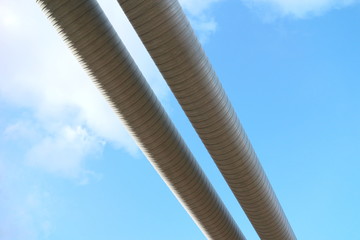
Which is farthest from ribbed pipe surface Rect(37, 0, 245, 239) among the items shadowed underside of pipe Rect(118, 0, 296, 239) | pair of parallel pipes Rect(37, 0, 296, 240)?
shadowed underside of pipe Rect(118, 0, 296, 239)

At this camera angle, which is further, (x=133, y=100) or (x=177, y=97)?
(x=133, y=100)

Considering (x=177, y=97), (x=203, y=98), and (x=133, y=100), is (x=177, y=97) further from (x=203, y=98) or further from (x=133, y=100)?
(x=133, y=100)

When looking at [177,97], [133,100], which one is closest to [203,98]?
[177,97]

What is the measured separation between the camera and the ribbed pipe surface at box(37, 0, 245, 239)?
31.8 ft

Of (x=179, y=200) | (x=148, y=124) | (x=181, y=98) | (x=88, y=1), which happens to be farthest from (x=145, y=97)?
(x=179, y=200)

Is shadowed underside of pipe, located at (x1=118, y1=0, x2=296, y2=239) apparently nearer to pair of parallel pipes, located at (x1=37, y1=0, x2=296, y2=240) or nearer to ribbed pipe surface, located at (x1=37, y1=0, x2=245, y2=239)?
pair of parallel pipes, located at (x1=37, y1=0, x2=296, y2=240)

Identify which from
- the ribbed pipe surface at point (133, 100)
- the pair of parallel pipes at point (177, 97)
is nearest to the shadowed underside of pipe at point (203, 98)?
the pair of parallel pipes at point (177, 97)

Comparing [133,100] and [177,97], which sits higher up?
[133,100]

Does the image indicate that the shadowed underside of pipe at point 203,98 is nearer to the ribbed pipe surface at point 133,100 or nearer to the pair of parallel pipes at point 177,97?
the pair of parallel pipes at point 177,97

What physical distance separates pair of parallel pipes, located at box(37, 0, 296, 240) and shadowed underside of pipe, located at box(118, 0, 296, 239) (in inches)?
0.6

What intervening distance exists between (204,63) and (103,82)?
6.60 feet

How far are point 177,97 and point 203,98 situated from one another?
1.55 feet

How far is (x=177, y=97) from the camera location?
983 cm

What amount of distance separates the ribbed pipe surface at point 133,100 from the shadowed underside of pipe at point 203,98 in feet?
3.04
